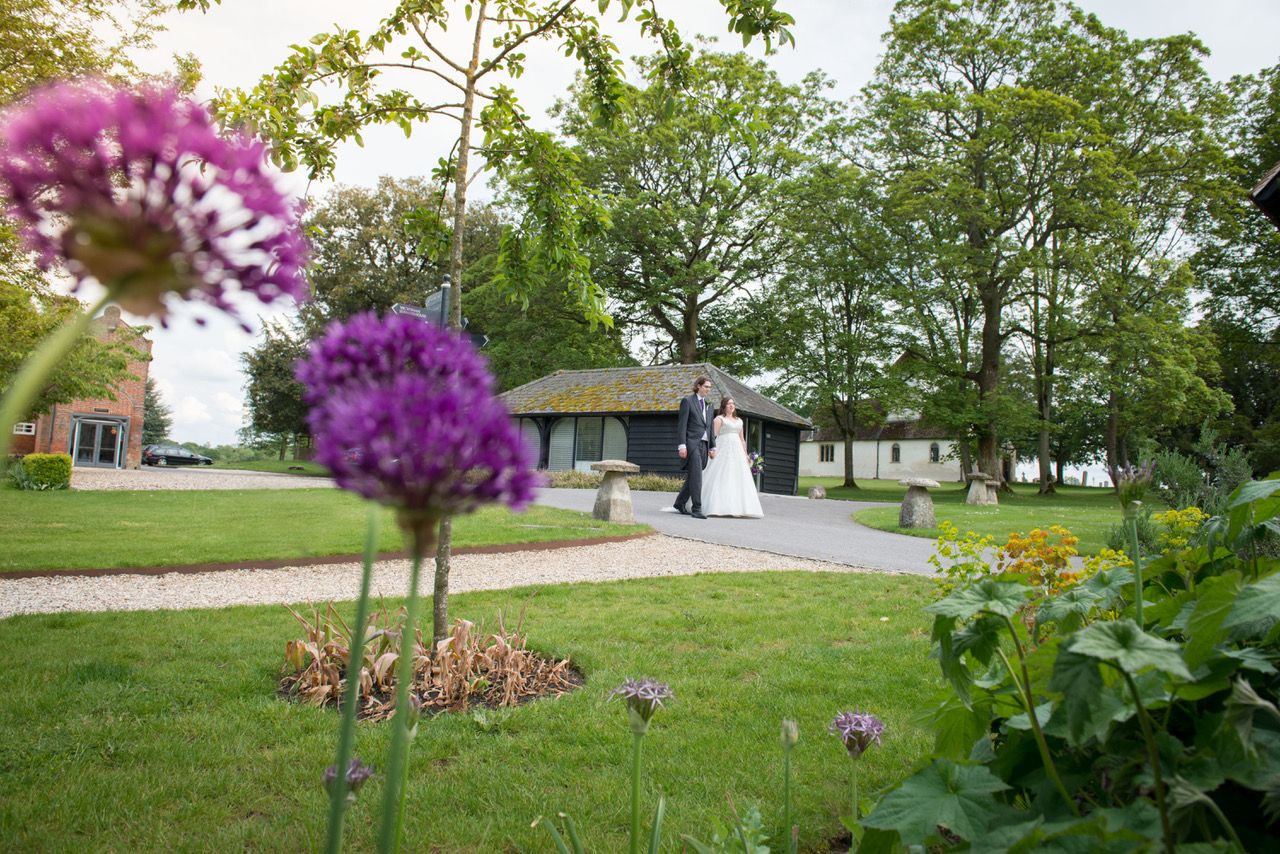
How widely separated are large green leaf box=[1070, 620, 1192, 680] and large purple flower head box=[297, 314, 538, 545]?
0.98 metres

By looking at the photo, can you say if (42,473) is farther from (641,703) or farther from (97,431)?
(641,703)

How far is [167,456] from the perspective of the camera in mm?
50375

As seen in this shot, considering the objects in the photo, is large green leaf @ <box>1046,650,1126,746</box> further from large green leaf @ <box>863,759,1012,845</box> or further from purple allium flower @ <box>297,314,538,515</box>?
purple allium flower @ <box>297,314,538,515</box>

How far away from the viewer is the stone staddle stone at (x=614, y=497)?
13773 mm

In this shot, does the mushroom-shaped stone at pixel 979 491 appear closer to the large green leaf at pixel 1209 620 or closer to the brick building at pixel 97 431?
the large green leaf at pixel 1209 620

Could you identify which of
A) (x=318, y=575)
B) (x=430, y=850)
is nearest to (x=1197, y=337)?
(x=318, y=575)

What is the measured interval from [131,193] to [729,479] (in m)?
15.1

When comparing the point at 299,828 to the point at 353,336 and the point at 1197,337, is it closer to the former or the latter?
the point at 353,336

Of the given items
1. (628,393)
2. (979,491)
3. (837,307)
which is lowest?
(979,491)

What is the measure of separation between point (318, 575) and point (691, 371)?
2133cm

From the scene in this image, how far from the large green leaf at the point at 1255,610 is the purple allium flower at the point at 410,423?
133cm

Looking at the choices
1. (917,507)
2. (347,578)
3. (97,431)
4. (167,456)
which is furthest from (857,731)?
(167,456)

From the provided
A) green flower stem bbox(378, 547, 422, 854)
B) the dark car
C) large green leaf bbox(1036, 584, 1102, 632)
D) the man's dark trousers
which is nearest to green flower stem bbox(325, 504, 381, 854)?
green flower stem bbox(378, 547, 422, 854)

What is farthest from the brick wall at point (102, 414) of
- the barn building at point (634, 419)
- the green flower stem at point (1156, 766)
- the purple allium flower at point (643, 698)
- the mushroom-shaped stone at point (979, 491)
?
the green flower stem at point (1156, 766)
